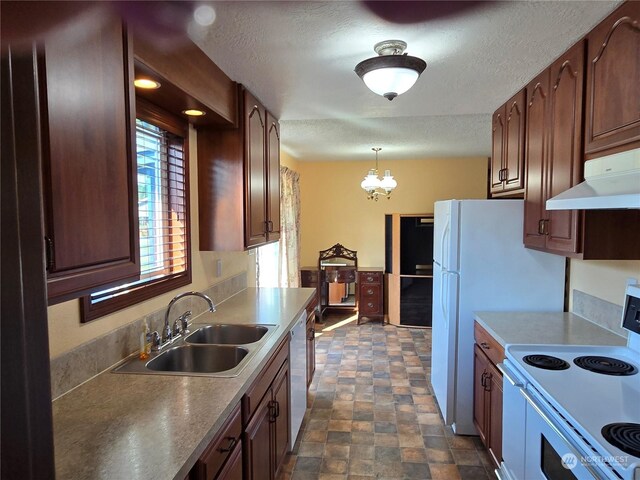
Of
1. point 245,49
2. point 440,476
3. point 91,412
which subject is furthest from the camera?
point 440,476

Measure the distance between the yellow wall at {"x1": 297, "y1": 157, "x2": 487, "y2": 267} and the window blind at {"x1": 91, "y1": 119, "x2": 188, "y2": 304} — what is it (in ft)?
13.2

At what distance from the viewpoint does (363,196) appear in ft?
20.2

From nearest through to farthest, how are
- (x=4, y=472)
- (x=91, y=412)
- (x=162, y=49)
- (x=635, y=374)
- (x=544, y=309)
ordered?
(x=4, y=472), (x=91, y=412), (x=162, y=49), (x=635, y=374), (x=544, y=309)

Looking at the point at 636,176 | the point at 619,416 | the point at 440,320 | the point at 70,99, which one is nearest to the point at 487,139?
the point at 440,320

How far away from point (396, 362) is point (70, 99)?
385 cm

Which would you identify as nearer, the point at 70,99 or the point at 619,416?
the point at 70,99

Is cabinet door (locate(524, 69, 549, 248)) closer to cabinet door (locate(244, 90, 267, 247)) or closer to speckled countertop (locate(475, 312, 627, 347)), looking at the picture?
speckled countertop (locate(475, 312, 627, 347))

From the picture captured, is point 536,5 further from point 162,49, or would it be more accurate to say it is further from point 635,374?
point 635,374

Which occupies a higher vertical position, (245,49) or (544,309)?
(245,49)

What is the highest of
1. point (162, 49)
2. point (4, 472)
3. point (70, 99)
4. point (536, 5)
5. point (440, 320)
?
point (536, 5)

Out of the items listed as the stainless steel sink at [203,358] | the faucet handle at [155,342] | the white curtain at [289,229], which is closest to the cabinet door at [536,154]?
the stainless steel sink at [203,358]

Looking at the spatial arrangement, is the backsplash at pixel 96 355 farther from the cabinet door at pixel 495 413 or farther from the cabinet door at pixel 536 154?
the cabinet door at pixel 536 154

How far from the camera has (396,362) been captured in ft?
13.6

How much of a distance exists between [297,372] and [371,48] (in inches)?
77.4
